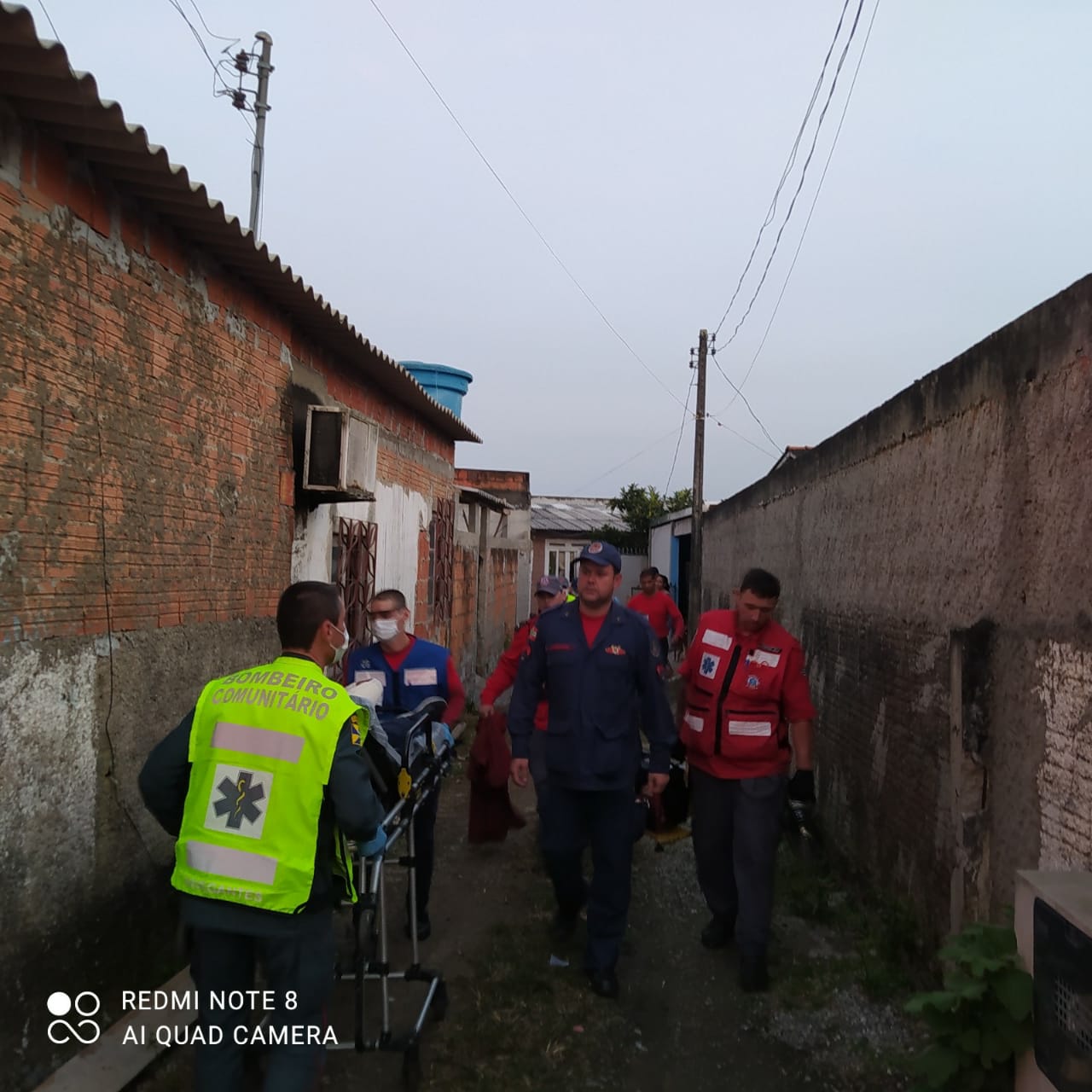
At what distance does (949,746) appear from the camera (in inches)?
161

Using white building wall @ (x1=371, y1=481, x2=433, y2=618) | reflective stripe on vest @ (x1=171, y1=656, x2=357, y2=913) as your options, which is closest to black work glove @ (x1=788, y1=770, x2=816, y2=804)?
reflective stripe on vest @ (x1=171, y1=656, x2=357, y2=913)

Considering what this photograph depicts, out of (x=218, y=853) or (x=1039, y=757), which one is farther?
(x=1039, y=757)

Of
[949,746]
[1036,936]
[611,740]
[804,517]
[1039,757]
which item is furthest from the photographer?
[804,517]

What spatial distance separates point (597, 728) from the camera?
14.3 ft

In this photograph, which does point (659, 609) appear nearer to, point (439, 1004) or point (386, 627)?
point (386, 627)

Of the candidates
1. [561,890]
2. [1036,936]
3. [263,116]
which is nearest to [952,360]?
[1036,936]

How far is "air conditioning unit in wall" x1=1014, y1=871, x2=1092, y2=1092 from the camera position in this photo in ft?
7.60

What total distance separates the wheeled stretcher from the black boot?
142 cm

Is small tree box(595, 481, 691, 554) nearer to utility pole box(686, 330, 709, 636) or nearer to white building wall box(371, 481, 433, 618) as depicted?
utility pole box(686, 330, 709, 636)

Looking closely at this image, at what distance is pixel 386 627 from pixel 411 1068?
2.01 meters

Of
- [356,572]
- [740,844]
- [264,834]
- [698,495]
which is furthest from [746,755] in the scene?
[698,495]

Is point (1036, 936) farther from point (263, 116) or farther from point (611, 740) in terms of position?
point (263, 116)

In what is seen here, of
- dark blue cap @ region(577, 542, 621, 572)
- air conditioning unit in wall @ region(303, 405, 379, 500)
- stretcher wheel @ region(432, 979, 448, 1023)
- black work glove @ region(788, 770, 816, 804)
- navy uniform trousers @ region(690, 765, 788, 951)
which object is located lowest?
stretcher wheel @ region(432, 979, 448, 1023)

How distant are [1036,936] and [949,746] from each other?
158cm
